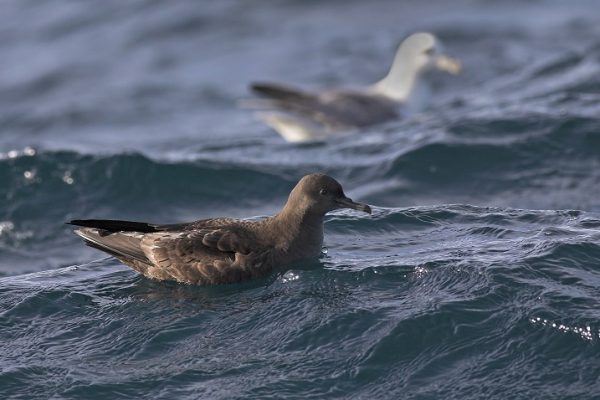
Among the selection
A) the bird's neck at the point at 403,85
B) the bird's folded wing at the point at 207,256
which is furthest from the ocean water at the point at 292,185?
the bird's neck at the point at 403,85

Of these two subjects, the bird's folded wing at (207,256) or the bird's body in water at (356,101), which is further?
the bird's body in water at (356,101)

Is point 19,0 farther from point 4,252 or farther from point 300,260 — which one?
point 300,260

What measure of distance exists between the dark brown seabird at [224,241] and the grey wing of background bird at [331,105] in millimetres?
6937

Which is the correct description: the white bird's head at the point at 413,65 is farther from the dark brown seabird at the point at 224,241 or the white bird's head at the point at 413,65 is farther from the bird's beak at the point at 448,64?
the dark brown seabird at the point at 224,241

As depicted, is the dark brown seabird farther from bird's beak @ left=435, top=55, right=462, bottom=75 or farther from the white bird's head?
bird's beak @ left=435, top=55, right=462, bottom=75

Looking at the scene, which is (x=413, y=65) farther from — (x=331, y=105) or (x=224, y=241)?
(x=224, y=241)

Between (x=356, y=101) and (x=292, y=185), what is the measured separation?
3.16 metres

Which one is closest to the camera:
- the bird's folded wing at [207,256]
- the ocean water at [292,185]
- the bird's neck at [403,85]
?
the ocean water at [292,185]

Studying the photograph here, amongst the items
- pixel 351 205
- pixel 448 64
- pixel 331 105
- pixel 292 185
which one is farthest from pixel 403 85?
pixel 351 205

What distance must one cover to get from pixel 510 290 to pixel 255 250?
181 cm

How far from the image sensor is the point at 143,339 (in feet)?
26.3

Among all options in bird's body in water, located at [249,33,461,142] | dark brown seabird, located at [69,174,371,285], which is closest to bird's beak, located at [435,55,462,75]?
bird's body in water, located at [249,33,461,142]

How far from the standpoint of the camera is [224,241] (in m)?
8.68

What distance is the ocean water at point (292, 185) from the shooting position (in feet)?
24.9
